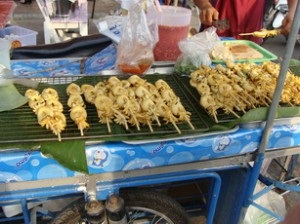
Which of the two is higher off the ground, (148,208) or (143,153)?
(143,153)

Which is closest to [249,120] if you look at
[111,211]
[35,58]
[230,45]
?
[111,211]

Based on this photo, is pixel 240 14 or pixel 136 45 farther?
pixel 240 14

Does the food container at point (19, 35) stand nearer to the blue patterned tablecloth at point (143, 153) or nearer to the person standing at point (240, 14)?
the person standing at point (240, 14)

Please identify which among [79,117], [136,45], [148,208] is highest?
[136,45]

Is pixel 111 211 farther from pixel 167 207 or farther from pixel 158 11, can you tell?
pixel 158 11

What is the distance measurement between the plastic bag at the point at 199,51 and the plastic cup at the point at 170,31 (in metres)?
0.08

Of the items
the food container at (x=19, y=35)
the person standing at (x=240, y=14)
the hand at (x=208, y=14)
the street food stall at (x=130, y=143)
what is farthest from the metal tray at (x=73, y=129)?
the food container at (x=19, y=35)

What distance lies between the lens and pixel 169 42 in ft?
8.17

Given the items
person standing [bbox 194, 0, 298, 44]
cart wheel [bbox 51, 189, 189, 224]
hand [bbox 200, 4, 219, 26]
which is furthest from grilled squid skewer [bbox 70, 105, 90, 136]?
person standing [bbox 194, 0, 298, 44]

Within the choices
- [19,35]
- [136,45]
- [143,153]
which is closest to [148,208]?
[143,153]

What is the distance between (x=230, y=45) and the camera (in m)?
2.81

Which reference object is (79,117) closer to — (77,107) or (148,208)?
(77,107)

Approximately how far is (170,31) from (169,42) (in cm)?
9

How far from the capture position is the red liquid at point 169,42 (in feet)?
7.97
